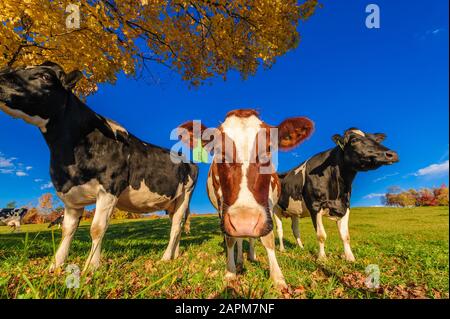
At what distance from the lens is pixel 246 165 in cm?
305

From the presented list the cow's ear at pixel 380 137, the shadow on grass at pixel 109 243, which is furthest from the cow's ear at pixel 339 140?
the shadow on grass at pixel 109 243

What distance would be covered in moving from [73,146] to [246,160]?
110 inches

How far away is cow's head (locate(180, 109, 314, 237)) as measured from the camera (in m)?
2.63

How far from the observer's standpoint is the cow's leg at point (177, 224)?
548 cm

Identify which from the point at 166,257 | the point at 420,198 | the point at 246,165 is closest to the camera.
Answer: the point at 246,165

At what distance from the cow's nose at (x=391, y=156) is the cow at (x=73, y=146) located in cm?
538

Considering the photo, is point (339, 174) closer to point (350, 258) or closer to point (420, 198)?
point (350, 258)

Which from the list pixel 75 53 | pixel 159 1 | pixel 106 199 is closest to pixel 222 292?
pixel 106 199

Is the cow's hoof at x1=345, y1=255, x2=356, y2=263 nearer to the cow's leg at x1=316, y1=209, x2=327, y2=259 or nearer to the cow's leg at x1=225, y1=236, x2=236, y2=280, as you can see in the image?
the cow's leg at x1=316, y1=209, x2=327, y2=259

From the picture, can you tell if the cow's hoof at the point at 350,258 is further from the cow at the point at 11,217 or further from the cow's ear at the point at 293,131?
the cow at the point at 11,217

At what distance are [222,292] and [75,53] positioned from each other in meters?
6.01

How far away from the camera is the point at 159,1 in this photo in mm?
6262

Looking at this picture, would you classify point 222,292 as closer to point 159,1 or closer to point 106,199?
point 106,199

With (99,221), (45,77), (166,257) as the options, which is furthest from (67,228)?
(45,77)
